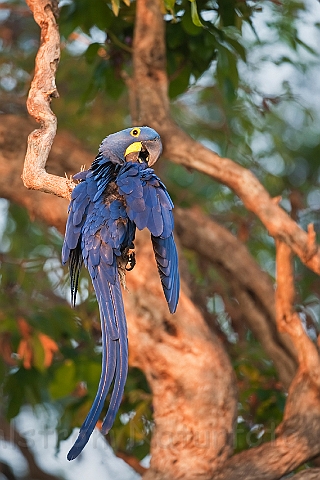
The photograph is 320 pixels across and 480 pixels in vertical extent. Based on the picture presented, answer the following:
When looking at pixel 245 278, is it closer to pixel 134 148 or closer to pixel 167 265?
pixel 134 148

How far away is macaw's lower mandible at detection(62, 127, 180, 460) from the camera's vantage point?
77.2 inches

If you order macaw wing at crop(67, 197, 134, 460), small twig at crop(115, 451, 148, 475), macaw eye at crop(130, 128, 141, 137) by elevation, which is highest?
macaw eye at crop(130, 128, 141, 137)

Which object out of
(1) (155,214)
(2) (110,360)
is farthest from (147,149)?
(2) (110,360)

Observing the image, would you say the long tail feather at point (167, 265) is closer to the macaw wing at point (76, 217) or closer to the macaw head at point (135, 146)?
the macaw wing at point (76, 217)

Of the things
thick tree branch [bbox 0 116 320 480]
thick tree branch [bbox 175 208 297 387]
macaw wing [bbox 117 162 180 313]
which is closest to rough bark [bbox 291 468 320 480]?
thick tree branch [bbox 0 116 320 480]

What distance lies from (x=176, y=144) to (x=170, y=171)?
1.71 meters

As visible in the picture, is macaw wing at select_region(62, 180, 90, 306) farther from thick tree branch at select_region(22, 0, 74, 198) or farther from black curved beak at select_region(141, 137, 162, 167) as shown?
black curved beak at select_region(141, 137, 162, 167)

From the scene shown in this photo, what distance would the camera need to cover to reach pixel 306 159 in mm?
4930

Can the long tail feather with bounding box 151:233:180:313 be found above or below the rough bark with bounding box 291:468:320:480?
above

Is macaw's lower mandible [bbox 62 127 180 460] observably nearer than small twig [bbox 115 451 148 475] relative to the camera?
Yes

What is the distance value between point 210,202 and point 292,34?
4.16 feet

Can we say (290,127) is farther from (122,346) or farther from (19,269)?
(122,346)

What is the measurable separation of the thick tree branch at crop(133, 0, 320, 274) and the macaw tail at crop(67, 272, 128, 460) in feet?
3.89

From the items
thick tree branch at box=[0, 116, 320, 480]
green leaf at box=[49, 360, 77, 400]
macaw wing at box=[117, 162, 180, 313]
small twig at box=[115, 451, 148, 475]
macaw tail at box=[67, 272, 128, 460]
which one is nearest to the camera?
macaw tail at box=[67, 272, 128, 460]
